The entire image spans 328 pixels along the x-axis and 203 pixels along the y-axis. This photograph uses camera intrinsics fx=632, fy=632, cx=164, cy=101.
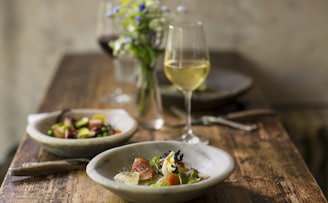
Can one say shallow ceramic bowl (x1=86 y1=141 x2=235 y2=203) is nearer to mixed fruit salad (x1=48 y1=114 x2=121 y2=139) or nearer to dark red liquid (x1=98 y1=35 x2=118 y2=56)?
mixed fruit salad (x1=48 y1=114 x2=121 y2=139)

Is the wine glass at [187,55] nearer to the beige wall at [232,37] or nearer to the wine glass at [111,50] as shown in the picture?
the wine glass at [111,50]

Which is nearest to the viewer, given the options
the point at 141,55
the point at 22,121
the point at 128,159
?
the point at 128,159

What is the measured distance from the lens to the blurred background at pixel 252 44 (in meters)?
2.86

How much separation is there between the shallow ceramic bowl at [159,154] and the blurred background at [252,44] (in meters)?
1.54

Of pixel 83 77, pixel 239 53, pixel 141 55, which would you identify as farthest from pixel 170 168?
pixel 239 53

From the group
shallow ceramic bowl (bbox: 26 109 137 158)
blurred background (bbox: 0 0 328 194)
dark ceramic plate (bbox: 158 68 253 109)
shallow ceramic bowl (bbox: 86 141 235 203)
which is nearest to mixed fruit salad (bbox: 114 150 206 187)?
shallow ceramic bowl (bbox: 86 141 235 203)

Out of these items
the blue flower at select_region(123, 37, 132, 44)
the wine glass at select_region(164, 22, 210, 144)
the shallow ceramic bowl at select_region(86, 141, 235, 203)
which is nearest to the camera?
the shallow ceramic bowl at select_region(86, 141, 235, 203)

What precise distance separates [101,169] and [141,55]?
586 millimetres

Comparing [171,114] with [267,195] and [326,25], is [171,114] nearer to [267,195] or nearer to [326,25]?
[267,195]

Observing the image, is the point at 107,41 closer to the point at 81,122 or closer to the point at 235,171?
the point at 81,122

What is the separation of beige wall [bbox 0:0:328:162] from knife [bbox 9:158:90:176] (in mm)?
1512

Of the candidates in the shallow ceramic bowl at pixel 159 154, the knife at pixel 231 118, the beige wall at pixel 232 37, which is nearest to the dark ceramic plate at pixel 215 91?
the knife at pixel 231 118

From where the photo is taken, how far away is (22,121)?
10.0ft

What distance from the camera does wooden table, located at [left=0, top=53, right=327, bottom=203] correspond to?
1.27m
